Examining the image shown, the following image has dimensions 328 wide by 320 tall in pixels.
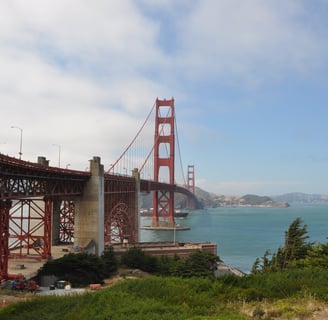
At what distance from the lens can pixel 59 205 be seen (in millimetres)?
37000

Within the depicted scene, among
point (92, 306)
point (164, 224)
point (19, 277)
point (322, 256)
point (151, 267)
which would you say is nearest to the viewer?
point (92, 306)

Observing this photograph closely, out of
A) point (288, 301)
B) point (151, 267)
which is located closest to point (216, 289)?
point (288, 301)

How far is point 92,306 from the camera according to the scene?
30.2ft

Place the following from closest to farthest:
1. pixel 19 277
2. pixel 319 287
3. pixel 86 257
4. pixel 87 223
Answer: pixel 319 287, pixel 19 277, pixel 86 257, pixel 87 223

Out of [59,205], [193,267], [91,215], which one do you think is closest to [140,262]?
[91,215]

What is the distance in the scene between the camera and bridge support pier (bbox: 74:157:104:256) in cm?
3366

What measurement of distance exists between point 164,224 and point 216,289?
81.6m

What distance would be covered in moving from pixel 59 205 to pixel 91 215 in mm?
4969

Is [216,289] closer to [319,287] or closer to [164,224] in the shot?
[319,287]

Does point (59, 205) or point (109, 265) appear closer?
point (109, 265)

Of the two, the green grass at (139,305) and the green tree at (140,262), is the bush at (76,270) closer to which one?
the green tree at (140,262)

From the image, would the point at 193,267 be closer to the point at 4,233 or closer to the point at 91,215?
the point at 4,233

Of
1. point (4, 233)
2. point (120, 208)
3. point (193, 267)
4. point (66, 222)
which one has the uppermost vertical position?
point (120, 208)

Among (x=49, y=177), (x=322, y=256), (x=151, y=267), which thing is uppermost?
(x=49, y=177)
